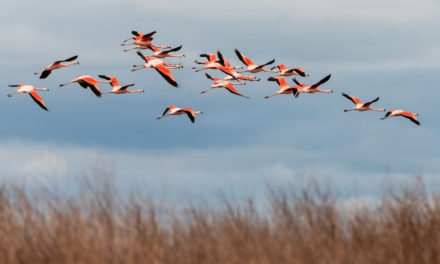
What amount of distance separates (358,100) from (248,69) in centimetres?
403

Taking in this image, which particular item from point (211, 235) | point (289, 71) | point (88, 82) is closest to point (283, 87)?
point (289, 71)

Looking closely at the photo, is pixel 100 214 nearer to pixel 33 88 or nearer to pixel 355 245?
pixel 355 245

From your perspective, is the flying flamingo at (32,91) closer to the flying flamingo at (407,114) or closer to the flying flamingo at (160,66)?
the flying flamingo at (160,66)

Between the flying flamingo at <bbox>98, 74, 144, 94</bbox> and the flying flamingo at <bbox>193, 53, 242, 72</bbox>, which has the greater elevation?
the flying flamingo at <bbox>193, 53, 242, 72</bbox>

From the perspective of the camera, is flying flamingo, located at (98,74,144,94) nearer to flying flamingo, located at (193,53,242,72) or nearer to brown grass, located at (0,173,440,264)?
flying flamingo, located at (193,53,242,72)

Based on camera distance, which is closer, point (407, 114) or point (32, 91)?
point (32, 91)

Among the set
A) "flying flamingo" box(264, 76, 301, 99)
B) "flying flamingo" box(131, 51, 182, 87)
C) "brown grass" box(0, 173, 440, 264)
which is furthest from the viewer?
"flying flamingo" box(264, 76, 301, 99)

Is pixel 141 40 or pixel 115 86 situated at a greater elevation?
pixel 141 40

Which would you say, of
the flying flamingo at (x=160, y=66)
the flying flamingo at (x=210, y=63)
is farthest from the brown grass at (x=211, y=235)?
the flying flamingo at (x=210, y=63)

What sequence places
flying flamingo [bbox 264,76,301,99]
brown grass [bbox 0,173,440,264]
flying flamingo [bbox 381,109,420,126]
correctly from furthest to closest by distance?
flying flamingo [bbox 264,76,301,99], flying flamingo [bbox 381,109,420,126], brown grass [bbox 0,173,440,264]

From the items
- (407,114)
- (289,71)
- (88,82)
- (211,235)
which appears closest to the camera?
(211,235)

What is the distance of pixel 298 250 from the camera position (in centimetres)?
1262

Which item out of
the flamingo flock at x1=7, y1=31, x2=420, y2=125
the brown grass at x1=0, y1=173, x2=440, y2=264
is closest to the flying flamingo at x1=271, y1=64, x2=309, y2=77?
the flamingo flock at x1=7, y1=31, x2=420, y2=125

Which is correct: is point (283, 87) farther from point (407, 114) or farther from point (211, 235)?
point (211, 235)
